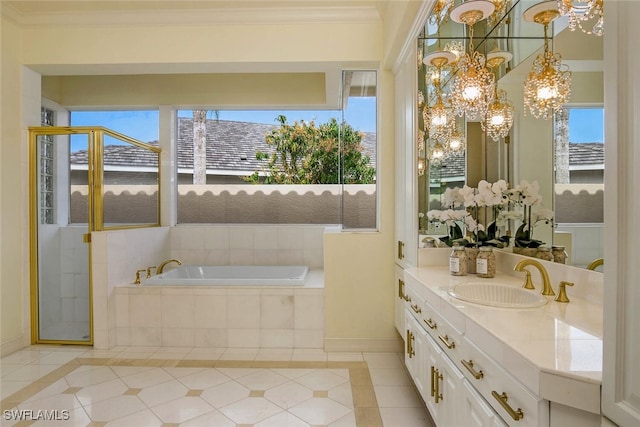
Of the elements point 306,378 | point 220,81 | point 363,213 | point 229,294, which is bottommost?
point 306,378

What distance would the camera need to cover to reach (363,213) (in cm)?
310

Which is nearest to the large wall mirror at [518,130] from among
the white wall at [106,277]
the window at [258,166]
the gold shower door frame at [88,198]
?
the window at [258,166]

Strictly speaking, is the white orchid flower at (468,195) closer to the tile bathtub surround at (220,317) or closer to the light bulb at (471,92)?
the light bulb at (471,92)

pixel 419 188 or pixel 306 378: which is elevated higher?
pixel 419 188

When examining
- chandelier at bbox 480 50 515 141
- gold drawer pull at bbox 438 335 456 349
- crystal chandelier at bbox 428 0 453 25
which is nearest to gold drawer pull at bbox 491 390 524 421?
gold drawer pull at bbox 438 335 456 349

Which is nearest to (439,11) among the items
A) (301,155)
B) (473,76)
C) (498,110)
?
(473,76)

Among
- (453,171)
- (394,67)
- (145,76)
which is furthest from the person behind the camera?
(145,76)

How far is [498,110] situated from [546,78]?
1.19 feet

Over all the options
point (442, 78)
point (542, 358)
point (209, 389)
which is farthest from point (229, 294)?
point (542, 358)

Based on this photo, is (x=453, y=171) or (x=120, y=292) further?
(x=120, y=292)

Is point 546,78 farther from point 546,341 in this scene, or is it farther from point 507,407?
point 507,407

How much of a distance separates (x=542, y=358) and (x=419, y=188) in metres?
1.59

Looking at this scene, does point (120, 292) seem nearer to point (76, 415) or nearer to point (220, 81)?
point (76, 415)

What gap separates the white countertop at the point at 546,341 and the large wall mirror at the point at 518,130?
1.29 feet
